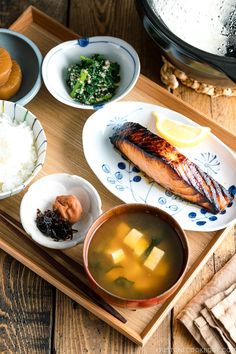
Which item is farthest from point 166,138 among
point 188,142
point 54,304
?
point 54,304

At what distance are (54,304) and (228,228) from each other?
588 mm

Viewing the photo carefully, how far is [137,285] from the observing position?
1785mm

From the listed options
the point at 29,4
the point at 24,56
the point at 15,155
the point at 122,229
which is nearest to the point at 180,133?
the point at 122,229

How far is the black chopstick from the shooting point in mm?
1861

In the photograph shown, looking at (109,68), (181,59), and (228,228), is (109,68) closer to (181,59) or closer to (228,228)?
(181,59)

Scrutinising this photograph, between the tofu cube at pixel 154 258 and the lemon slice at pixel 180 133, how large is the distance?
44 centimetres

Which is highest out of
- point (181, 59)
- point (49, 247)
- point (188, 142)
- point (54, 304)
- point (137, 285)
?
point (181, 59)

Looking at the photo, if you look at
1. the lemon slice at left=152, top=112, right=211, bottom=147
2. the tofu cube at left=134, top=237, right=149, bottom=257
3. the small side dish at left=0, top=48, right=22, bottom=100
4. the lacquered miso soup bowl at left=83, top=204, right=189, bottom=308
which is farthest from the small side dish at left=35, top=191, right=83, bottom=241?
the small side dish at left=0, top=48, right=22, bottom=100

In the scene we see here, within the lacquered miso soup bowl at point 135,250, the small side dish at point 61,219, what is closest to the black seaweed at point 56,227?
the small side dish at point 61,219

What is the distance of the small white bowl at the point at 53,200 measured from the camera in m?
1.93

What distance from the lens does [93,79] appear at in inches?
88.4

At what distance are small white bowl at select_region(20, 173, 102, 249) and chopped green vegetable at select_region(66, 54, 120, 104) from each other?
0.34 m

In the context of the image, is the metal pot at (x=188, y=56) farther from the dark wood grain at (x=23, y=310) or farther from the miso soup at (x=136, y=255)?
the dark wood grain at (x=23, y=310)

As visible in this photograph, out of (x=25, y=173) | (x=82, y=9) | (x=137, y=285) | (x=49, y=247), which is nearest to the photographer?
(x=137, y=285)
